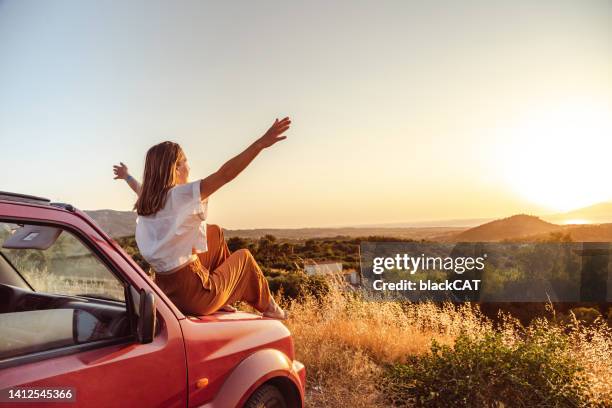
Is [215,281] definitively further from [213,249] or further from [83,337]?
[83,337]

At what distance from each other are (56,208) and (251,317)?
1329 mm

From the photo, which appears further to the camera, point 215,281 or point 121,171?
point 121,171

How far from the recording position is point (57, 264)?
2787mm

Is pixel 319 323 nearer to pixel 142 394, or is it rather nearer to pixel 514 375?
pixel 514 375

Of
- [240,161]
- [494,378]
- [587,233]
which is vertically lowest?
[494,378]

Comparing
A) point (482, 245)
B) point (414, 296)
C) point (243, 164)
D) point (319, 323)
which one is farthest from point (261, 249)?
point (243, 164)

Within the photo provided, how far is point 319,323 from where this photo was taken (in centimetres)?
827

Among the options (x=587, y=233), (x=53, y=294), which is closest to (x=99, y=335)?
(x=53, y=294)

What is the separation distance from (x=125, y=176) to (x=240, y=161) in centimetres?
185

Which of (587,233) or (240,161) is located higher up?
(240,161)

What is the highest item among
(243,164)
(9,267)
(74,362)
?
(243,164)

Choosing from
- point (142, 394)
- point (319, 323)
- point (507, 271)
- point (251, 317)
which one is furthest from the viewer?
point (507, 271)

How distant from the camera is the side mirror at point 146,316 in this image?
7.59 feet

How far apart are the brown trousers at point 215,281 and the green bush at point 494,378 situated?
2.27 meters
